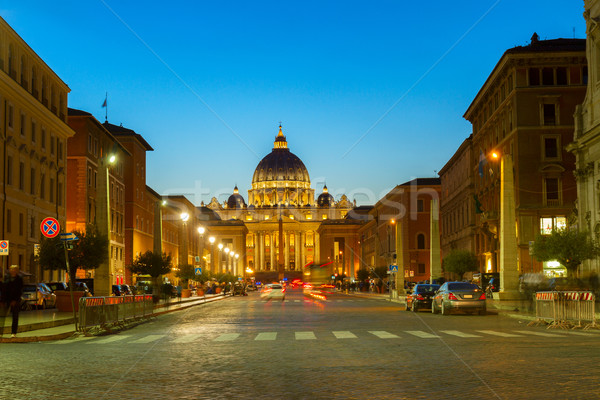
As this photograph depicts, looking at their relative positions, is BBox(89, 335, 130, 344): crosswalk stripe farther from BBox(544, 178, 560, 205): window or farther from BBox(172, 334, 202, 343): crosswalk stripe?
BBox(544, 178, 560, 205): window

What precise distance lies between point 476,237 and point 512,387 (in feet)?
236

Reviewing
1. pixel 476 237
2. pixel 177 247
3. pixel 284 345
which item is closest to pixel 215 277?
pixel 177 247

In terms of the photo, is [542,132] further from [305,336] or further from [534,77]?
[305,336]

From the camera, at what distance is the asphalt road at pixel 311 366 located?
10492 millimetres

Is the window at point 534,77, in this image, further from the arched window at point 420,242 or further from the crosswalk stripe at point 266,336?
the arched window at point 420,242

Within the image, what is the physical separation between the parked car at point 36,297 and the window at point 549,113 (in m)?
39.2

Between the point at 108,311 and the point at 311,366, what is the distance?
1316 centimetres

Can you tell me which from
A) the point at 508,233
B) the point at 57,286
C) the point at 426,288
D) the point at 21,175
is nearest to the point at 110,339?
the point at 426,288

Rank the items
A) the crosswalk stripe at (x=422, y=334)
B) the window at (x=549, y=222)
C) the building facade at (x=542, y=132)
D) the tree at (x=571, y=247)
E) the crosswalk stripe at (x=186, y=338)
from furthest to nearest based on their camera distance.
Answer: the building facade at (x=542, y=132)
the window at (x=549, y=222)
the tree at (x=571, y=247)
the crosswalk stripe at (x=422, y=334)
the crosswalk stripe at (x=186, y=338)

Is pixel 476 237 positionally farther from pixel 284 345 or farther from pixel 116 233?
pixel 284 345

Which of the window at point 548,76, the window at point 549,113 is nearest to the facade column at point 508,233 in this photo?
the window at point 549,113

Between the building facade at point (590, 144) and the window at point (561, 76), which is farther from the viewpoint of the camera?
the window at point (561, 76)

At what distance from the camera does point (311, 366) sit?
1345cm

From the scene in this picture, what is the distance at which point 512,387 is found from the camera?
10633mm
